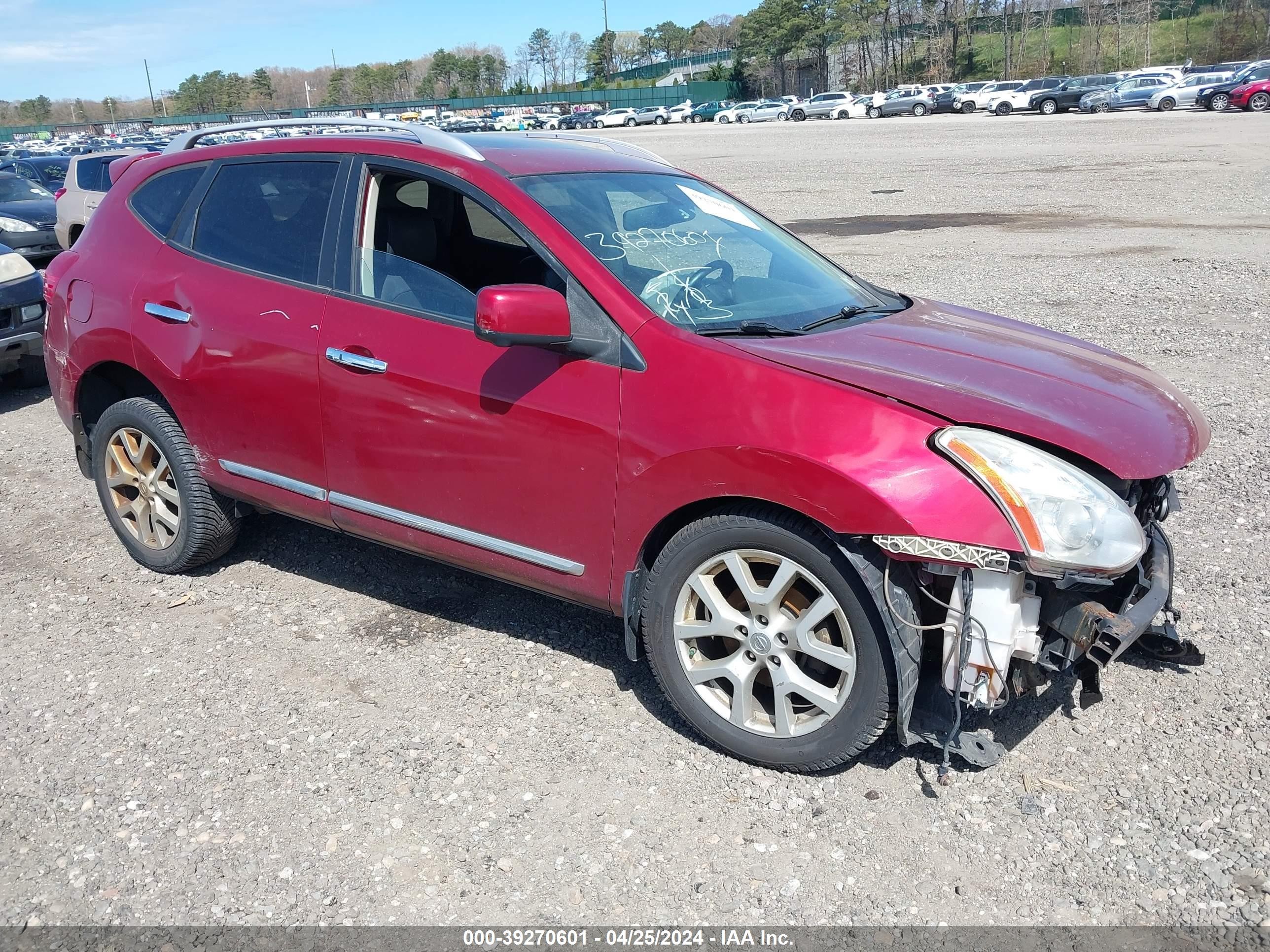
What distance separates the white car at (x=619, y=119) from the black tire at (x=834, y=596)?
76.5m

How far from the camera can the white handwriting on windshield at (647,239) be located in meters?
3.60

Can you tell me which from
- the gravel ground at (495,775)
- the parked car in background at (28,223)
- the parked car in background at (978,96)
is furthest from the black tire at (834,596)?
the parked car in background at (978,96)

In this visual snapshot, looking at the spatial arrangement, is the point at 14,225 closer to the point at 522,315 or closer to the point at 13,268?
the point at 13,268

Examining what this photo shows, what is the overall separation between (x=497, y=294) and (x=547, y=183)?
796 mm

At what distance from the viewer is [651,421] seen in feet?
10.5

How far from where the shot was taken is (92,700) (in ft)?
12.5

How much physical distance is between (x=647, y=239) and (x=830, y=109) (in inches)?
2583

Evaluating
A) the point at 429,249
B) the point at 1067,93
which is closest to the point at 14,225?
the point at 429,249

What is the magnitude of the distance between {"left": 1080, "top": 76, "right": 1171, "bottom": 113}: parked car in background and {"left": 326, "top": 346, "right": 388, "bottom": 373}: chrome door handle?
5088 centimetres

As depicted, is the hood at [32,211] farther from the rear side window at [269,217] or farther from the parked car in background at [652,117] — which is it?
the parked car in background at [652,117]

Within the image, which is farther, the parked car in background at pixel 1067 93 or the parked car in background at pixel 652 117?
the parked car in background at pixel 652 117

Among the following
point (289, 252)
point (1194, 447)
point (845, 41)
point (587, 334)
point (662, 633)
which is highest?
point (845, 41)

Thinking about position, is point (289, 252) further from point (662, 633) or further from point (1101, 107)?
point (1101, 107)

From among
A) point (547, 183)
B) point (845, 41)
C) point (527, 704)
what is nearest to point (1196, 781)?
point (527, 704)
